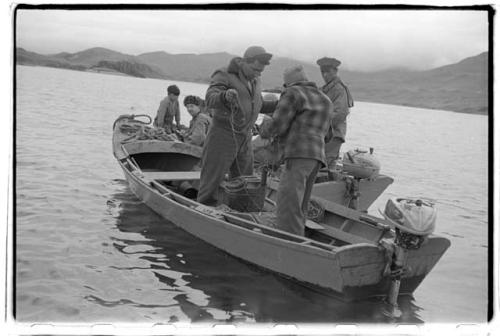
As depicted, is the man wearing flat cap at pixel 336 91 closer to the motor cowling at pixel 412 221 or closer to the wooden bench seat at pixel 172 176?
the wooden bench seat at pixel 172 176

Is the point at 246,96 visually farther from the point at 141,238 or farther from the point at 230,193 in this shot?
the point at 141,238

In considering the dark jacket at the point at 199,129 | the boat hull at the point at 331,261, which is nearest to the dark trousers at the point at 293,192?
the boat hull at the point at 331,261

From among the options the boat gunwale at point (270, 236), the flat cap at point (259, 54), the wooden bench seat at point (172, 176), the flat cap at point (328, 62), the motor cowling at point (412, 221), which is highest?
the flat cap at point (328, 62)

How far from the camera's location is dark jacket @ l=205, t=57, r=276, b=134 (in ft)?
23.1

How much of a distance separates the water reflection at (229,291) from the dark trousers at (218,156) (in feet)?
2.76

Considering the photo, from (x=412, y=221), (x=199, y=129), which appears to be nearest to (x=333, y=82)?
(x=199, y=129)

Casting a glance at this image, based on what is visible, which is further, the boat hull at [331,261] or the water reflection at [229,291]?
the water reflection at [229,291]

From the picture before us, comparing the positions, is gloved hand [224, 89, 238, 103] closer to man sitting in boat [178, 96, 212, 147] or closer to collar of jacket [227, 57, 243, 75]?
collar of jacket [227, 57, 243, 75]

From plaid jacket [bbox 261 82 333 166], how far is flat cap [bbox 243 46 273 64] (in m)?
0.82

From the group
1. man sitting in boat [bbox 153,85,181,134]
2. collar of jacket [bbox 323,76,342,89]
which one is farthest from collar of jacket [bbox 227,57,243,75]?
man sitting in boat [bbox 153,85,181,134]

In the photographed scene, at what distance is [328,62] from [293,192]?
4203 mm

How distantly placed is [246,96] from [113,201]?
4.73 m

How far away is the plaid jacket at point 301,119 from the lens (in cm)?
603

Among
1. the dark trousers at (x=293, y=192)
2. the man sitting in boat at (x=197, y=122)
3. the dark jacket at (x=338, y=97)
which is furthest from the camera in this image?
the man sitting in boat at (x=197, y=122)
